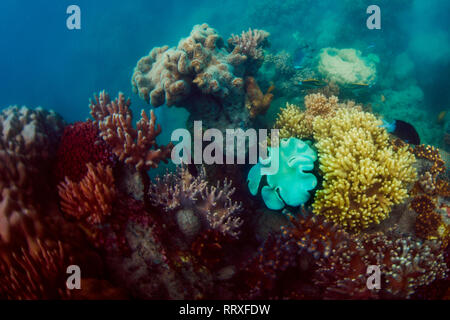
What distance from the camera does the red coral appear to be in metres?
3.81

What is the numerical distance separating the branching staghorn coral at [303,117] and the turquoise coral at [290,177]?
3.38 feet

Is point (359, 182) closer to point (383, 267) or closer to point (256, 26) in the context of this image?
point (383, 267)

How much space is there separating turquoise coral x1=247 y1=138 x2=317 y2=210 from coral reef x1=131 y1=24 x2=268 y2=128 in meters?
1.66

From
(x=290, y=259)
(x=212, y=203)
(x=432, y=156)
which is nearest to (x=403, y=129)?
(x=432, y=156)

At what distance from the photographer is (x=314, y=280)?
12.0 feet

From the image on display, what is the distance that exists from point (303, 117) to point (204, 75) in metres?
2.51

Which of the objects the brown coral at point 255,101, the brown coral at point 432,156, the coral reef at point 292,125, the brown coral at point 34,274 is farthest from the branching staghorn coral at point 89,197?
the brown coral at point 432,156

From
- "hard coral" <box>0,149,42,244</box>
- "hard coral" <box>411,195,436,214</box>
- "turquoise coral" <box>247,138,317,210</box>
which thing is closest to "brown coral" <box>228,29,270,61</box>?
"turquoise coral" <box>247,138,317,210</box>

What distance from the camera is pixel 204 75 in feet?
16.4

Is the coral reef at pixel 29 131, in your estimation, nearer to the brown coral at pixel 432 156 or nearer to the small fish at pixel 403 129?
the small fish at pixel 403 129

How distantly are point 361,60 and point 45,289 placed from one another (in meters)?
10.8

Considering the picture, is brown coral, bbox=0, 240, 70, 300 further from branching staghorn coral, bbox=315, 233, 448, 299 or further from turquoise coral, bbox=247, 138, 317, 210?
branching staghorn coral, bbox=315, 233, 448, 299

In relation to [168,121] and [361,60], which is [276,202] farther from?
[168,121]

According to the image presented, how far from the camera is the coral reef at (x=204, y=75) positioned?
5.02 meters
